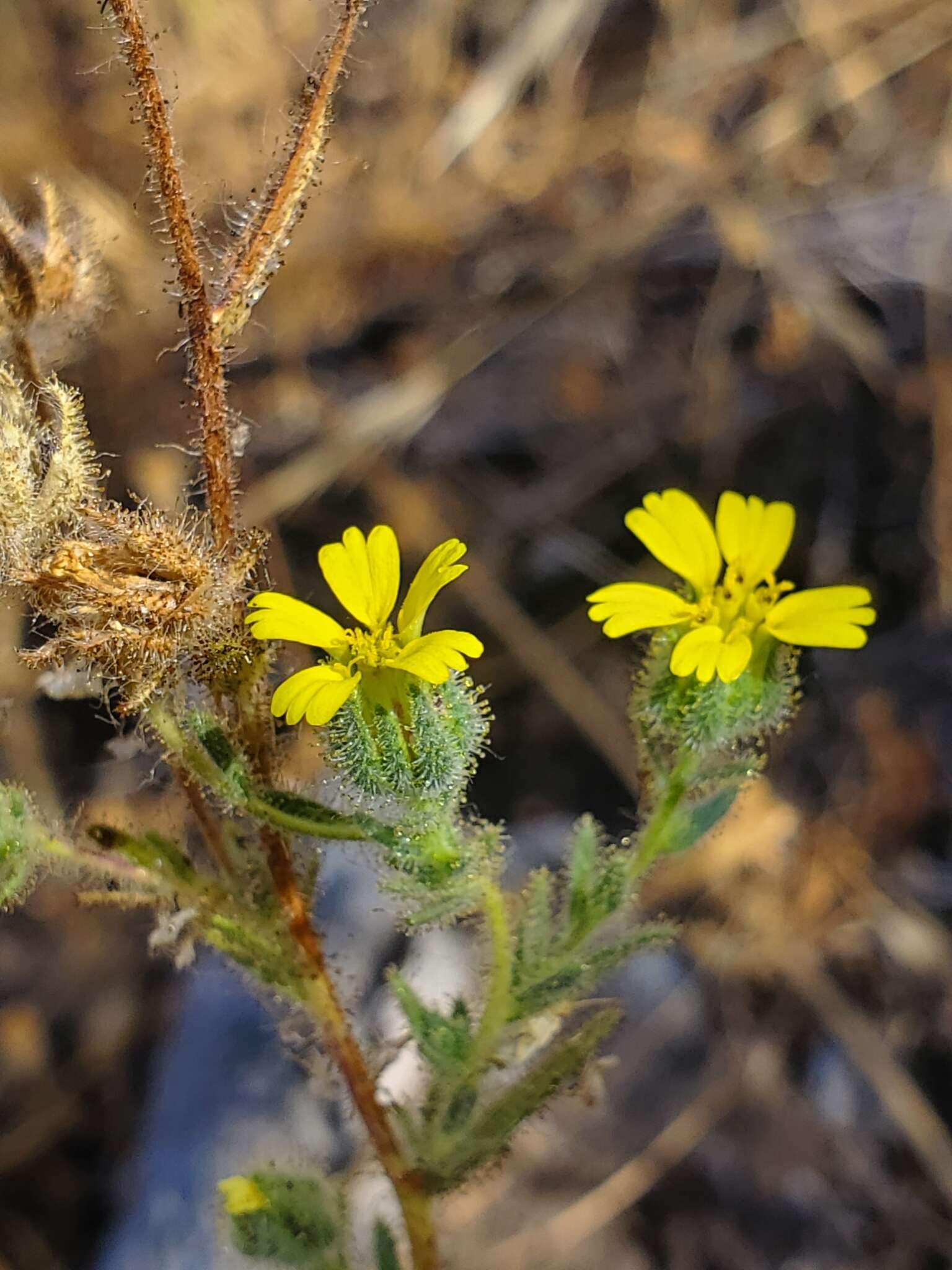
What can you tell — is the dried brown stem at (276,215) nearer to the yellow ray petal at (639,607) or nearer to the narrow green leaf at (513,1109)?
the yellow ray petal at (639,607)

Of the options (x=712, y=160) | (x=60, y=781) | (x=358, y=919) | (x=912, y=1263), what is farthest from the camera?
(x=712, y=160)

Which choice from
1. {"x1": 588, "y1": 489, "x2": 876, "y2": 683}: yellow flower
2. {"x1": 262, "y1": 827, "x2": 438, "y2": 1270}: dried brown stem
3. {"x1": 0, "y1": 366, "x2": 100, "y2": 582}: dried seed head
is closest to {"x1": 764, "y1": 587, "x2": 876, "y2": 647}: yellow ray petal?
{"x1": 588, "y1": 489, "x2": 876, "y2": 683}: yellow flower

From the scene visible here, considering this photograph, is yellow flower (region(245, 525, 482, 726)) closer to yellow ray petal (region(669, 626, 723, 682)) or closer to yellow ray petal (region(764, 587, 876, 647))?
yellow ray petal (region(669, 626, 723, 682))

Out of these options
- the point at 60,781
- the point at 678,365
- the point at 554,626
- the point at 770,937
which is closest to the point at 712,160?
the point at 678,365

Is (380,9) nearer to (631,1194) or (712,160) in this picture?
(712,160)

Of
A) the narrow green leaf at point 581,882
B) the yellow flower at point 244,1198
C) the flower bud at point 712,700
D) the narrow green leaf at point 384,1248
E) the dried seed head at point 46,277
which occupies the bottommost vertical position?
the narrow green leaf at point 384,1248

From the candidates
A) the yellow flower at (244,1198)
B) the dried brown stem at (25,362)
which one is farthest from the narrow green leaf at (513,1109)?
the dried brown stem at (25,362)
